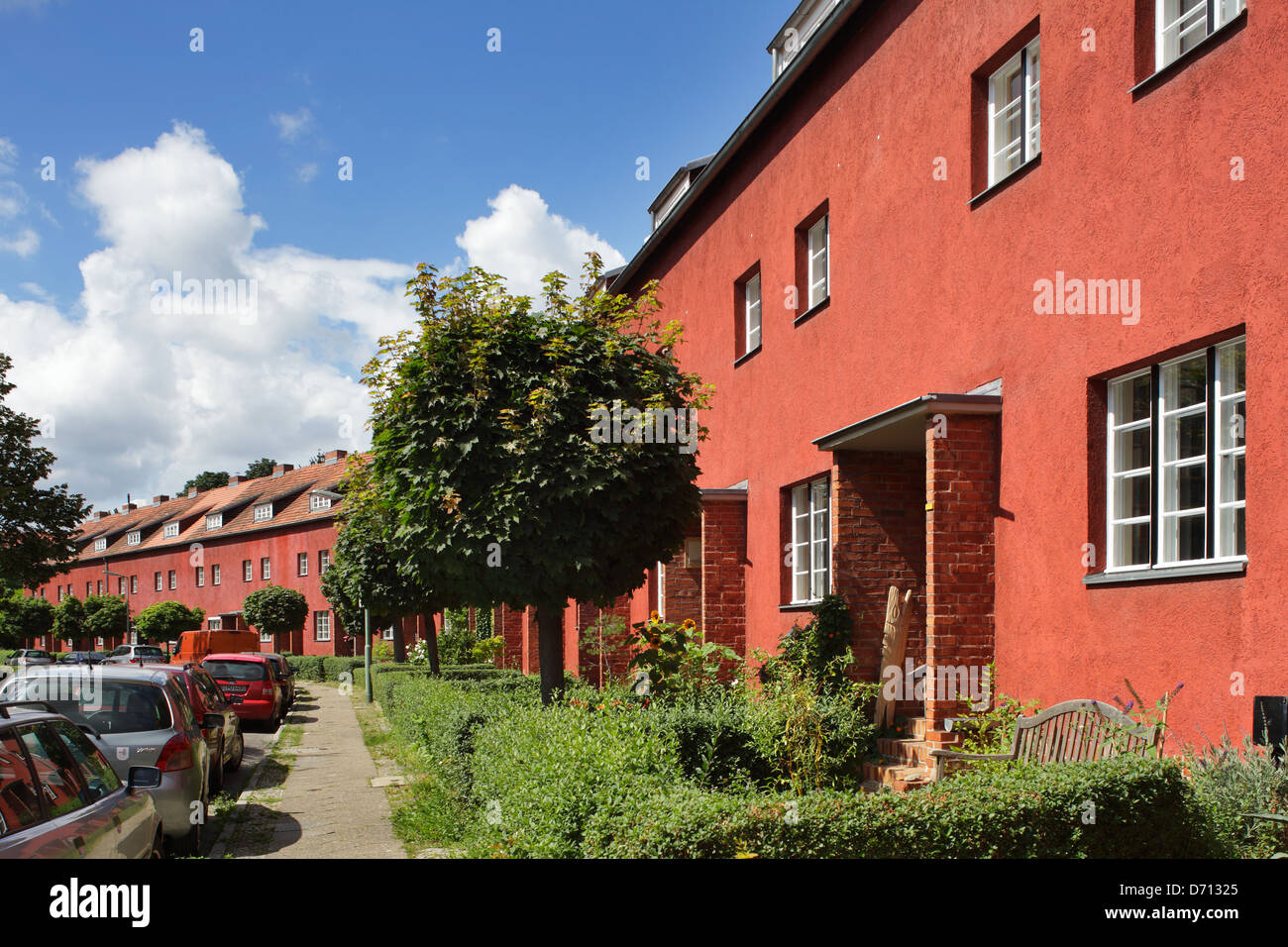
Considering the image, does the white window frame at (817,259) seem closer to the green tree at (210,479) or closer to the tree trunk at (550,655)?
the tree trunk at (550,655)

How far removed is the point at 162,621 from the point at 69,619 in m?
12.6

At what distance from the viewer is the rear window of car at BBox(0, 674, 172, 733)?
9477 mm

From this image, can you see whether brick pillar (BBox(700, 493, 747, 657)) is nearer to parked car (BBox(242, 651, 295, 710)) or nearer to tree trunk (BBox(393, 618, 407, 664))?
parked car (BBox(242, 651, 295, 710))

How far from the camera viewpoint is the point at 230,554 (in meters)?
60.1

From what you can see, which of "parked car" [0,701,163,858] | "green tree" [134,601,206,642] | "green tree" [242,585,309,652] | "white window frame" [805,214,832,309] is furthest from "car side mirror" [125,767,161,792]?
"green tree" [134,601,206,642]

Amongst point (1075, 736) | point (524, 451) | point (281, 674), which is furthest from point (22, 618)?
point (1075, 736)

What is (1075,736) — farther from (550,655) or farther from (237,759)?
(237,759)

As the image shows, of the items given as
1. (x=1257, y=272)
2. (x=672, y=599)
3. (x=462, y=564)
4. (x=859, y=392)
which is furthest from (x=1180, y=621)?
(x=672, y=599)

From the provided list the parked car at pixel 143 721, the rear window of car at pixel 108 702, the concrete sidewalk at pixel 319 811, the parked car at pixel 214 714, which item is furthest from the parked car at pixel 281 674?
the rear window of car at pixel 108 702

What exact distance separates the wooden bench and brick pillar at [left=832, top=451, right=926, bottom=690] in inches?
112

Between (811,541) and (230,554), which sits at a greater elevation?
(811,541)

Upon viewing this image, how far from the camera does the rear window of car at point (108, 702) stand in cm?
948
